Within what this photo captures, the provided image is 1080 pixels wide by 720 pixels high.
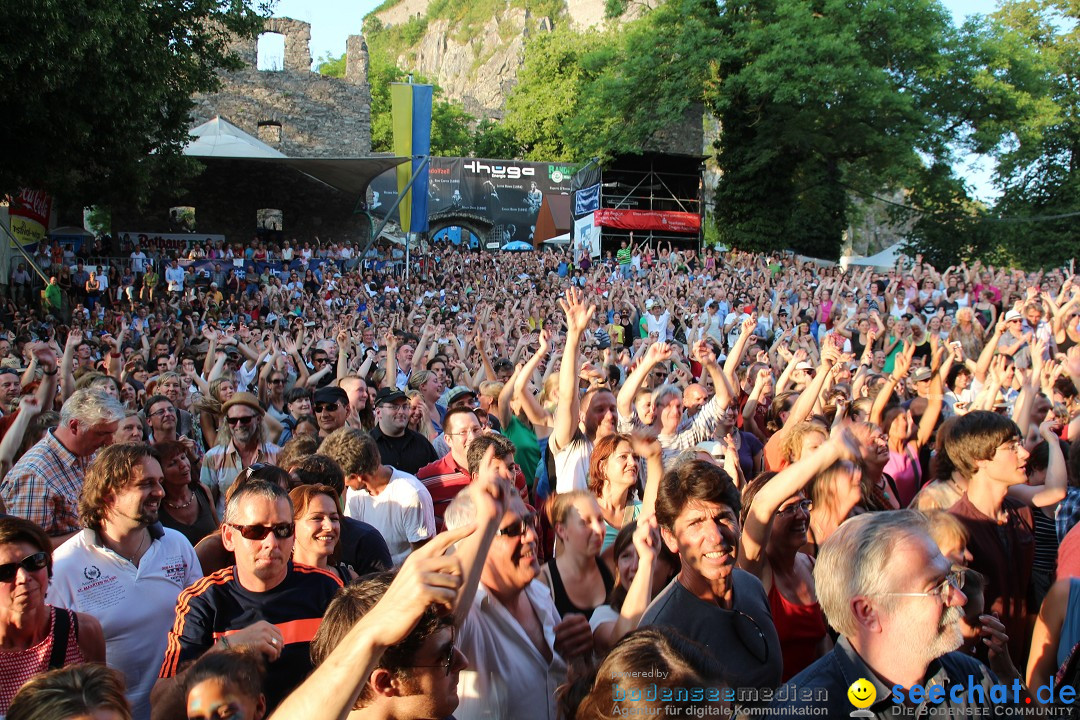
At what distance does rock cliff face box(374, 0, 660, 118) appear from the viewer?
69312mm

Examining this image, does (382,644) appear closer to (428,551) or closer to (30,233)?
(428,551)

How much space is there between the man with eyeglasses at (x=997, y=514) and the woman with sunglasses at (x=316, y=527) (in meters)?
2.26

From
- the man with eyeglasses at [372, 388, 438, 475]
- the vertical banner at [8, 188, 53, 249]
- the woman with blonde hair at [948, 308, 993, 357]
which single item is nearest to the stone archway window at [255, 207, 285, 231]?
the vertical banner at [8, 188, 53, 249]

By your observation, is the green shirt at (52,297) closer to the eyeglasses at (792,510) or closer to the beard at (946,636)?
the eyeglasses at (792,510)

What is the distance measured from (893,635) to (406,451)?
133 inches

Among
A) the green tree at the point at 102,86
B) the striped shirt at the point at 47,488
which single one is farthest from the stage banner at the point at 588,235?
the striped shirt at the point at 47,488

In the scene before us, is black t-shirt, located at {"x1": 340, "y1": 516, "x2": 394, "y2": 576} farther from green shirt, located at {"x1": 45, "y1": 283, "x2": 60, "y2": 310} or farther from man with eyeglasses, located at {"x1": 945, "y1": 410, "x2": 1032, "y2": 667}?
green shirt, located at {"x1": 45, "y1": 283, "x2": 60, "y2": 310}

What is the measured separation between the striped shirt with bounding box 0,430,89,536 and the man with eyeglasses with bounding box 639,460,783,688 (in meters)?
2.37

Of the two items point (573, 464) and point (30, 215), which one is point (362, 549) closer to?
point (573, 464)

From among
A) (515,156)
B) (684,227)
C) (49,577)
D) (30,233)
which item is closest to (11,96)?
(30,233)

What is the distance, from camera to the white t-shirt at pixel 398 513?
3.97 metres

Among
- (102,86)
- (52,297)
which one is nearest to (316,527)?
(102,86)

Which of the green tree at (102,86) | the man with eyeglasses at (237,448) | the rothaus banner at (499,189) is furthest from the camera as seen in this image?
the rothaus banner at (499,189)

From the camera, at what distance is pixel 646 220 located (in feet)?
92.6
